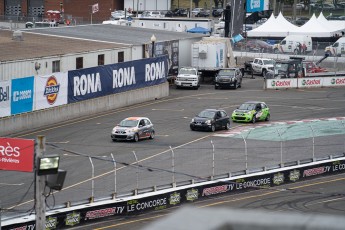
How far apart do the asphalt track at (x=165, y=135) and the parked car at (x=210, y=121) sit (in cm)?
48

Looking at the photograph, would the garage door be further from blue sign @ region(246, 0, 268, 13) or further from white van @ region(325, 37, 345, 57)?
white van @ region(325, 37, 345, 57)

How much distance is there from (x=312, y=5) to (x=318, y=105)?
9476 centimetres

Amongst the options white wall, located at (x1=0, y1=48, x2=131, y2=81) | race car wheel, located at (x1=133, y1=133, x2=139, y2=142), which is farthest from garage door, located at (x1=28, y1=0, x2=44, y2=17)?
race car wheel, located at (x1=133, y1=133, x2=139, y2=142)

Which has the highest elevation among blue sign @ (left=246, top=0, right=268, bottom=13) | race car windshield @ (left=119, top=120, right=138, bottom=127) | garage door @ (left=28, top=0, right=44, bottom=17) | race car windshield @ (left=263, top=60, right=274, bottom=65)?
blue sign @ (left=246, top=0, right=268, bottom=13)

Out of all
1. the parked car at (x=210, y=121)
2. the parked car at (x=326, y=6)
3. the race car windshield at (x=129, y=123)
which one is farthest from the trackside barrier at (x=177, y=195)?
the parked car at (x=326, y=6)

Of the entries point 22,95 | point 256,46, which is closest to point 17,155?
point 22,95

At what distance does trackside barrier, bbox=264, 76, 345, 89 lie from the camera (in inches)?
2511

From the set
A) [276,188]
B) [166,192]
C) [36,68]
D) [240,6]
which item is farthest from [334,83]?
[166,192]

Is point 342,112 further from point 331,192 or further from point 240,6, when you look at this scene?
point 240,6

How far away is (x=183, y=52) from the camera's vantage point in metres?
68.3

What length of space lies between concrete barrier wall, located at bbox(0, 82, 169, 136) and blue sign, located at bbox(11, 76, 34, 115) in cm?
35

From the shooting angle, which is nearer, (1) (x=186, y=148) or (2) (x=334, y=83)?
(1) (x=186, y=148)

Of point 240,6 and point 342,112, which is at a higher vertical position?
point 240,6

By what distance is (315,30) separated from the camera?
94062 millimetres
